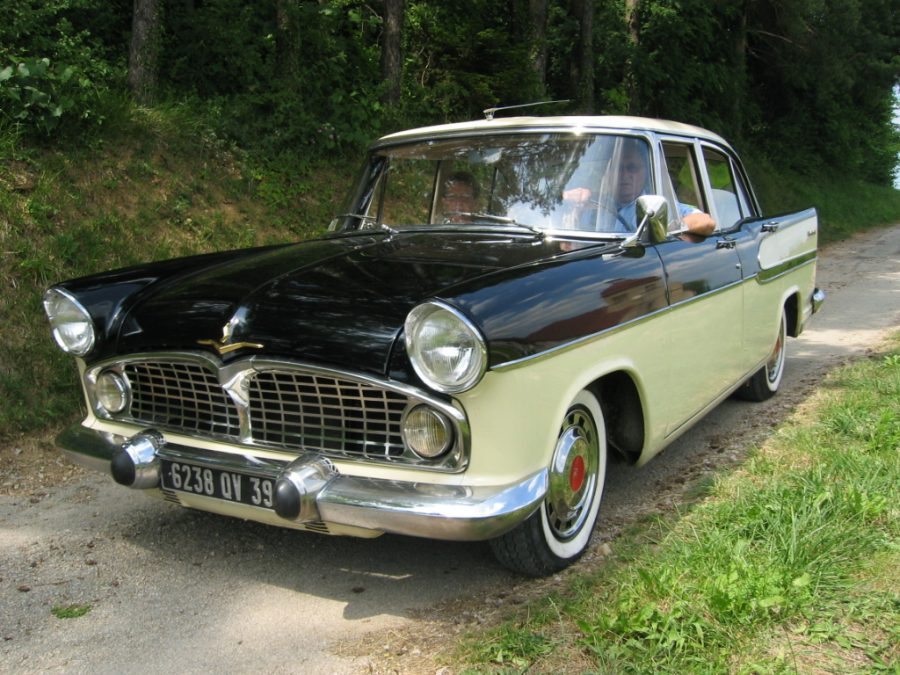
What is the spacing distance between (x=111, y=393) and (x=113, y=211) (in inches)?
157

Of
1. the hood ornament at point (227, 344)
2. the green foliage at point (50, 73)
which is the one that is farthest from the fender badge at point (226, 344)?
the green foliage at point (50, 73)

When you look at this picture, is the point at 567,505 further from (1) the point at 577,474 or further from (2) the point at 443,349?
(2) the point at 443,349

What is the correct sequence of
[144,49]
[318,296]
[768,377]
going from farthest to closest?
[144,49]
[768,377]
[318,296]

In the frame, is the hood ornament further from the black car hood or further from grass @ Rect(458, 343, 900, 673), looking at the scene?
grass @ Rect(458, 343, 900, 673)

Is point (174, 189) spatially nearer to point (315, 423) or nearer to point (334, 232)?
point (334, 232)

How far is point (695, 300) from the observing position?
398cm

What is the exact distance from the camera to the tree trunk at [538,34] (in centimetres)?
1288

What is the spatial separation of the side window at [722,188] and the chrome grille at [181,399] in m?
2.98

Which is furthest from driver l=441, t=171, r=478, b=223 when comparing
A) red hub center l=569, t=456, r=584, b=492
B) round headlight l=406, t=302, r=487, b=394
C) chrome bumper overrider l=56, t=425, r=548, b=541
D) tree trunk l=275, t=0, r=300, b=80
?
tree trunk l=275, t=0, r=300, b=80

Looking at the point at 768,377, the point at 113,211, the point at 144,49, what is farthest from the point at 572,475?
the point at 144,49

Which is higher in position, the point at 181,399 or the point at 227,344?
the point at 227,344

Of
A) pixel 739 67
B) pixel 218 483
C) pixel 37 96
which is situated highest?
pixel 37 96

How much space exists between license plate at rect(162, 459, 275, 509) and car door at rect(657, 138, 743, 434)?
1.81m

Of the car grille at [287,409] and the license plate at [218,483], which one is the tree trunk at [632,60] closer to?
the car grille at [287,409]
